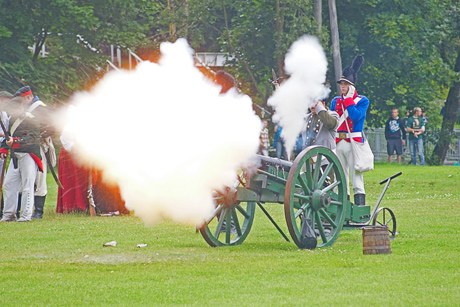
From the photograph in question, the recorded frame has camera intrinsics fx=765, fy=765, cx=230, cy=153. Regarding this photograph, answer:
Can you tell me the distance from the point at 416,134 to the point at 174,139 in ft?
59.3

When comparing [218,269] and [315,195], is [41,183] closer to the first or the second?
[315,195]

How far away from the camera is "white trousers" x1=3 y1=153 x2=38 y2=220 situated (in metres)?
13.3

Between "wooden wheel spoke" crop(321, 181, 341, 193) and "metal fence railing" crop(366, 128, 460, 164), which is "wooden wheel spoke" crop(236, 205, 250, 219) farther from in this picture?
"metal fence railing" crop(366, 128, 460, 164)

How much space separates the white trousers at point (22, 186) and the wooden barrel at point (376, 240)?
6.93 m

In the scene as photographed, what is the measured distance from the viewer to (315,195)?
8.98 metres

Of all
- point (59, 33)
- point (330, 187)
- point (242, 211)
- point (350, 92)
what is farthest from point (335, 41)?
point (330, 187)

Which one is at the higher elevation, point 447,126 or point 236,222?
point 447,126

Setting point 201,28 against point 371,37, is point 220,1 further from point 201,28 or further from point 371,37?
point 371,37

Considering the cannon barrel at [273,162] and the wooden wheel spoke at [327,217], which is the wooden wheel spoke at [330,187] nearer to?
the wooden wheel spoke at [327,217]

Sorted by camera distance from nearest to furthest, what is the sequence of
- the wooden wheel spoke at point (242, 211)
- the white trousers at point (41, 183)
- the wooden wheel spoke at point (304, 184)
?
the wooden wheel spoke at point (304, 184) → the wooden wheel spoke at point (242, 211) → the white trousers at point (41, 183)

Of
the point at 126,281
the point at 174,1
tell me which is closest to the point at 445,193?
the point at 126,281

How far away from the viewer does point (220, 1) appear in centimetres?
2830

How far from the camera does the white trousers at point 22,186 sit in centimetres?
1329

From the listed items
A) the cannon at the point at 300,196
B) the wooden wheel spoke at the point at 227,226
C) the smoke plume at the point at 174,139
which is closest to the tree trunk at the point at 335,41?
the cannon at the point at 300,196
